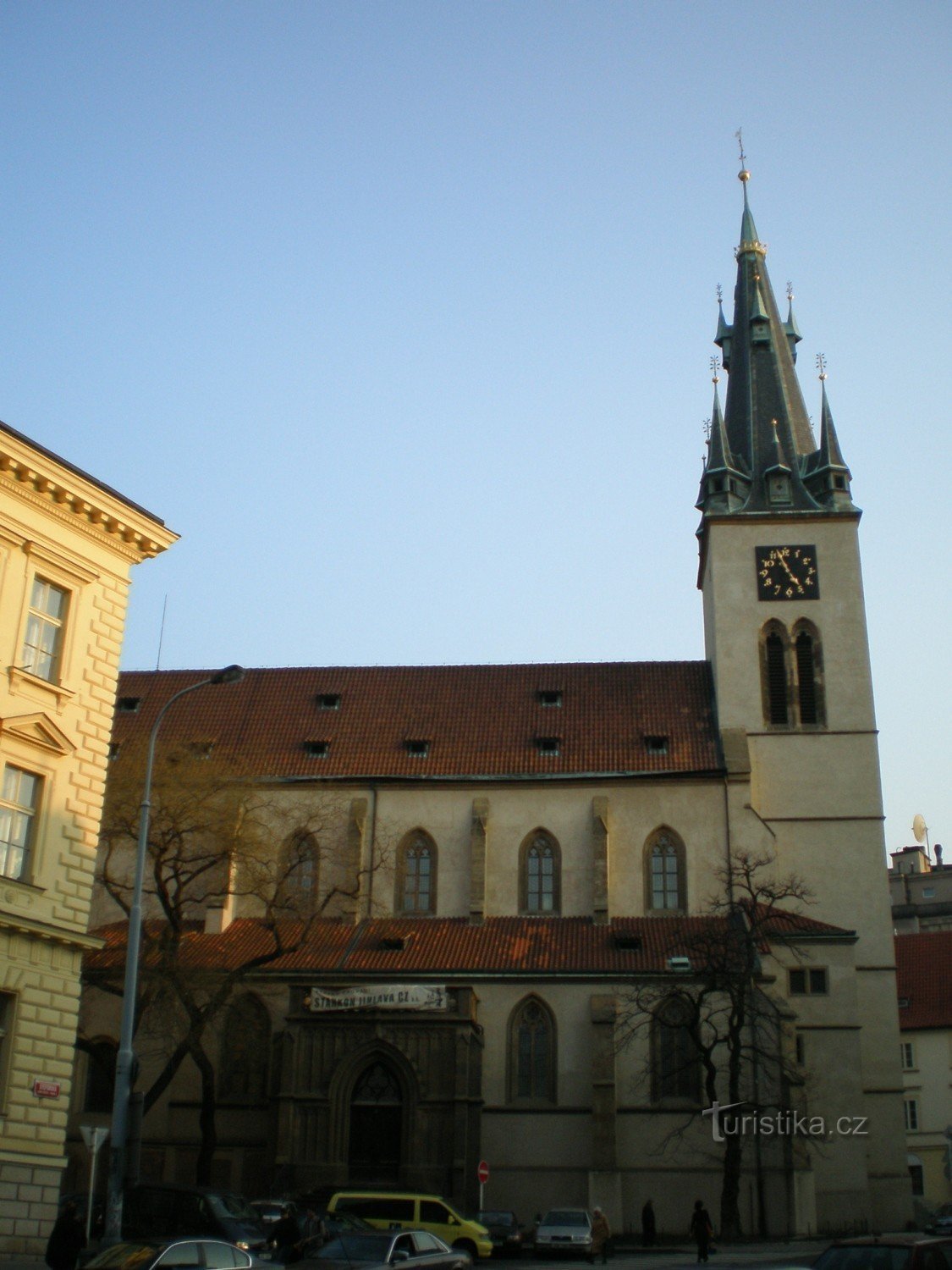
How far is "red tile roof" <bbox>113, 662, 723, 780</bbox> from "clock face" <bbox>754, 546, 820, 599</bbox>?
12.1ft

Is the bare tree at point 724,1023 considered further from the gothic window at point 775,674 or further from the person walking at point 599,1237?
the gothic window at point 775,674

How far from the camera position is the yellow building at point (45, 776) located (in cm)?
2203

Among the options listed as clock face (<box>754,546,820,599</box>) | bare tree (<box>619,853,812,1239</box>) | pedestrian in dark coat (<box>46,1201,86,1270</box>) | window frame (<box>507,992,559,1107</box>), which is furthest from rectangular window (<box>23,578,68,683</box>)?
clock face (<box>754,546,820,599</box>)

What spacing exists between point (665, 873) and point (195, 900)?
15.9 m

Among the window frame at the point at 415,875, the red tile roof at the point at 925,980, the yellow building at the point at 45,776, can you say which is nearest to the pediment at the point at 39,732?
the yellow building at the point at 45,776

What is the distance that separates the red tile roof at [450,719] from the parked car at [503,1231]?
15.5 meters

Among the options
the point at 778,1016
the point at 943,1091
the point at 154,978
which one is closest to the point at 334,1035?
the point at 154,978

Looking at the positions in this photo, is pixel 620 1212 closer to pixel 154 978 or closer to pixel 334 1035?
pixel 334 1035

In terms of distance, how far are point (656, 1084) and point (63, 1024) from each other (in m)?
20.0

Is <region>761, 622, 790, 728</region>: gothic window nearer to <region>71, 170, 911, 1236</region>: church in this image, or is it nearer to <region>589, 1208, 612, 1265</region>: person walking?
<region>71, 170, 911, 1236</region>: church

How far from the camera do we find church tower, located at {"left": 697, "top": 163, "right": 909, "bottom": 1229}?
4044cm

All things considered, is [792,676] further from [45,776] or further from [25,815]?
[25,815]

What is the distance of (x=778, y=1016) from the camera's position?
37156mm

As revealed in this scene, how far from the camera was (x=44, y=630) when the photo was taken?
23812 millimetres
